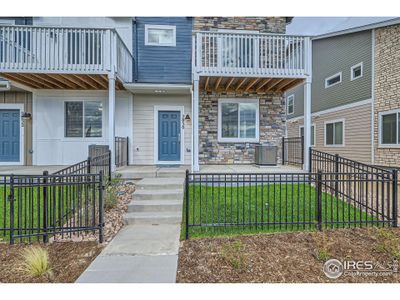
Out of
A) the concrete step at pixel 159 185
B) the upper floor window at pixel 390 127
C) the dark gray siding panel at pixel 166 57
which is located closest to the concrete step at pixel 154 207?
the concrete step at pixel 159 185

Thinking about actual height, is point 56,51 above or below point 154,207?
above

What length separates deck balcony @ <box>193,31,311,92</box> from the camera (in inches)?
314

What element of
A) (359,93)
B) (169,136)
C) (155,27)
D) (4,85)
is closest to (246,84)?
(169,136)

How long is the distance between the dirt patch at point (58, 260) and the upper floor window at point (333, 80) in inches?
516

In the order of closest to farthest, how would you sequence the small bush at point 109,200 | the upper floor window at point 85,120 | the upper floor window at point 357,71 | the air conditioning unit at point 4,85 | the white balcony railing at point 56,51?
the small bush at point 109,200
the white balcony railing at point 56,51
the air conditioning unit at point 4,85
the upper floor window at point 85,120
the upper floor window at point 357,71

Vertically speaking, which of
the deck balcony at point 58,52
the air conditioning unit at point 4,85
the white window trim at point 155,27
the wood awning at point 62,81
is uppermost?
the white window trim at point 155,27

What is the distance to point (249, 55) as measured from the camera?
26.6 feet

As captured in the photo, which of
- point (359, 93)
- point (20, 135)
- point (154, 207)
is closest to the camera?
point (154, 207)

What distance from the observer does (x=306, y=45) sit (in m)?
8.11

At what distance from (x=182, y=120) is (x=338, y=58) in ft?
28.3

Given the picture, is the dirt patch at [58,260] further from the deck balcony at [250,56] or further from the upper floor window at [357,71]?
the upper floor window at [357,71]

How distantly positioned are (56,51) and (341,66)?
12104mm

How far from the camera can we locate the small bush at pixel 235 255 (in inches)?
139

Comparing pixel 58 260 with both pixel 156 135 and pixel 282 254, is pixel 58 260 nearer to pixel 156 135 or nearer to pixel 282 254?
pixel 282 254
